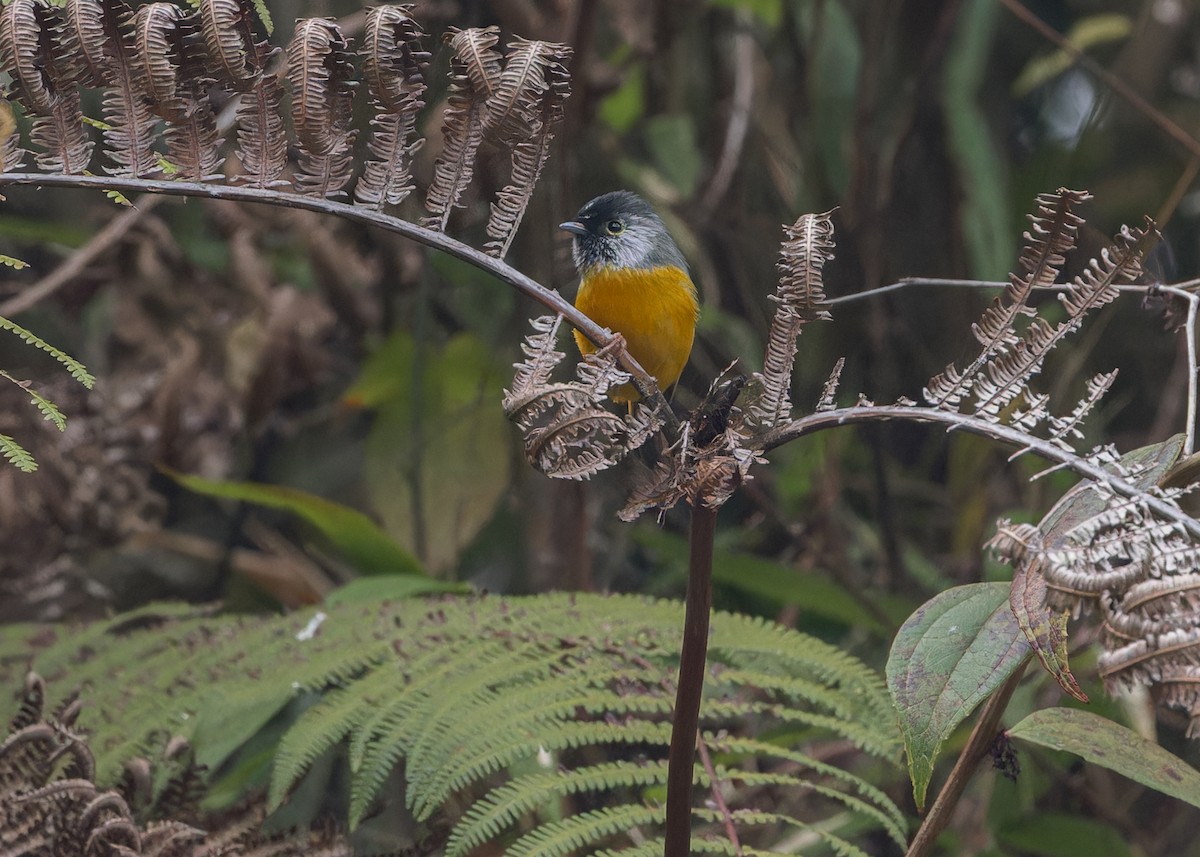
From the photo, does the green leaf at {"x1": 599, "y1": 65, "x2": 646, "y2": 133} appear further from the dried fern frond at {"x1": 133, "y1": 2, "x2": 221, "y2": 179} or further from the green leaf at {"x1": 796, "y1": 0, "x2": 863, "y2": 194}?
the dried fern frond at {"x1": 133, "y1": 2, "x2": 221, "y2": 179}

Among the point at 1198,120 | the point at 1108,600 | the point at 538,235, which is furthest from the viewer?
the point at 1198,120

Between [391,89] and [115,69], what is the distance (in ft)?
0.71


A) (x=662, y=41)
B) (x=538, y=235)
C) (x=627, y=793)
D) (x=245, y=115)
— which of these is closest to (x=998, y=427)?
(x=245, y=115)

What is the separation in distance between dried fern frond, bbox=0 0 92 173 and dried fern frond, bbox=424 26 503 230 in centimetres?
29

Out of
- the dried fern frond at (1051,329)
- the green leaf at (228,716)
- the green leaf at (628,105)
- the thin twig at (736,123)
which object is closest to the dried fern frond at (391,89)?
the dried fern frond at (1051,329)

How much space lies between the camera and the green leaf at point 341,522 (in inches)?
89.7

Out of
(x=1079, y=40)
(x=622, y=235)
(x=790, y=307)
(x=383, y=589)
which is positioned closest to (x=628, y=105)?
(x=622, y=235)

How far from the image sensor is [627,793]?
2.08 m

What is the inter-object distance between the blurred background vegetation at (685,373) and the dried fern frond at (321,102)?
1.10 metres

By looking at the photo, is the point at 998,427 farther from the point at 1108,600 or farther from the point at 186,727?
the point at 186,727

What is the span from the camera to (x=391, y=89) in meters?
0.92

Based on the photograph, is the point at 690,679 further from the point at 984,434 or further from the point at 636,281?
the point at 636,281

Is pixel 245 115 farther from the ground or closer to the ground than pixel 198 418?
farther from the ground

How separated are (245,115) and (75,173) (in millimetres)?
148
